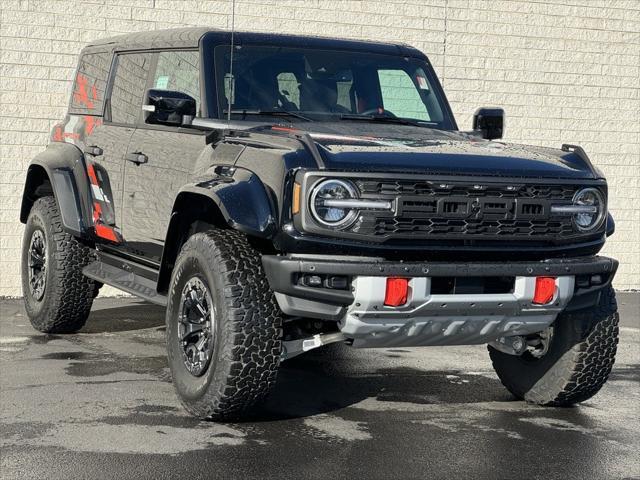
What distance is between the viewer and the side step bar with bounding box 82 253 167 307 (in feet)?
21.3

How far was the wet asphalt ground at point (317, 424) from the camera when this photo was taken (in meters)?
4.76

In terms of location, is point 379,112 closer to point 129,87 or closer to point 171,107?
point 171,107

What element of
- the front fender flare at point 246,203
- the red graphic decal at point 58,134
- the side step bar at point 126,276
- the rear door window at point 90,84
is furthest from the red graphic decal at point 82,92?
the front fender flare at point 246,203

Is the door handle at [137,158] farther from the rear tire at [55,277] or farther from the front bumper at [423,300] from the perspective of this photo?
the front bumper at [423,300]

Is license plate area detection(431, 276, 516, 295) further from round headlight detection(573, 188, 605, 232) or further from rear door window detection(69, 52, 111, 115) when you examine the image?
rear door window detection(69, 52, 111, 115)

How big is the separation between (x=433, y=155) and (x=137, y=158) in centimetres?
201

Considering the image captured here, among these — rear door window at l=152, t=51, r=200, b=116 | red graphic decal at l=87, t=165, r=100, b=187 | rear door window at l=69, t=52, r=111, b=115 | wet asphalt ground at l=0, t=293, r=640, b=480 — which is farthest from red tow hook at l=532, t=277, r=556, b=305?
rear door window at l=69, t=52, r=111, b=115

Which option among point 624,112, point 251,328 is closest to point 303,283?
point 251,328

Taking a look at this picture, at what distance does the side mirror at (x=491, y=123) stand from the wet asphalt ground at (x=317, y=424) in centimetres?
143

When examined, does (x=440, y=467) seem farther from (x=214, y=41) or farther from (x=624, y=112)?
(x=624, y=112)

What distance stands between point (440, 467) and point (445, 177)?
126cm

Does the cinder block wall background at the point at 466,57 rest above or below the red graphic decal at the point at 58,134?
above

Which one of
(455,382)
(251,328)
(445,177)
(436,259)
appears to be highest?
(445,177)

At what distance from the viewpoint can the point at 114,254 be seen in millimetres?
7227
